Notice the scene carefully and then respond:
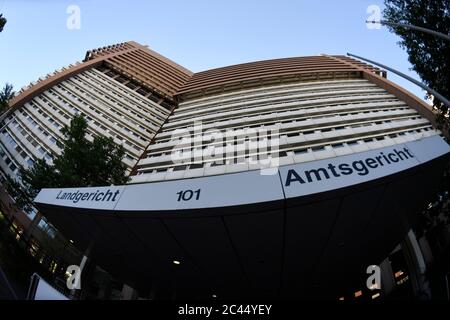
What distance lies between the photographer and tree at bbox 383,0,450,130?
Result: 1014 cm

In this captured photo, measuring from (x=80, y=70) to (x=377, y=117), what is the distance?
1519 inches

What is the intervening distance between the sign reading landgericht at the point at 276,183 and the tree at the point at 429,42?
4.70m

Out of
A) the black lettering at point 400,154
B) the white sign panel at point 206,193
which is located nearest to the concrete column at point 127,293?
the white sign panel at point 206,193

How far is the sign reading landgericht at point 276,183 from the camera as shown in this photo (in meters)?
5.92

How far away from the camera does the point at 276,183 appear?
6.04 m

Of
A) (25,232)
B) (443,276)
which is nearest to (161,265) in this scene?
(443,276)

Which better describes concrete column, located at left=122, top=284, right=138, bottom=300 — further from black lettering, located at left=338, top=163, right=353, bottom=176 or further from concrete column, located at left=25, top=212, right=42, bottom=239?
black lettering, located at left=338, top=163, right=353, bottom=176

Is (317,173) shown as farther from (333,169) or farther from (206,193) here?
(206,193)

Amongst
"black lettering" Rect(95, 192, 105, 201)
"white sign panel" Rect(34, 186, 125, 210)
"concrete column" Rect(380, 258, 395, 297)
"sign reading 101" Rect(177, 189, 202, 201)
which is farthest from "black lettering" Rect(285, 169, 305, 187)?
"concrete column" Rect(380, 258, 395, 297)

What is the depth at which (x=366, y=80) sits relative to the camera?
3825cm

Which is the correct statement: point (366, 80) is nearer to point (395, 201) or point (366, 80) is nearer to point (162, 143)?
point (162, 143)

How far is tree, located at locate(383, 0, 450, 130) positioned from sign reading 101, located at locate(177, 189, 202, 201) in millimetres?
9314

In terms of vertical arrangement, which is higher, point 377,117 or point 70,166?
point 377,117

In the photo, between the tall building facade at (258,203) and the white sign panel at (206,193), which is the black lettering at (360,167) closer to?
the tall building facade at (258,203)
